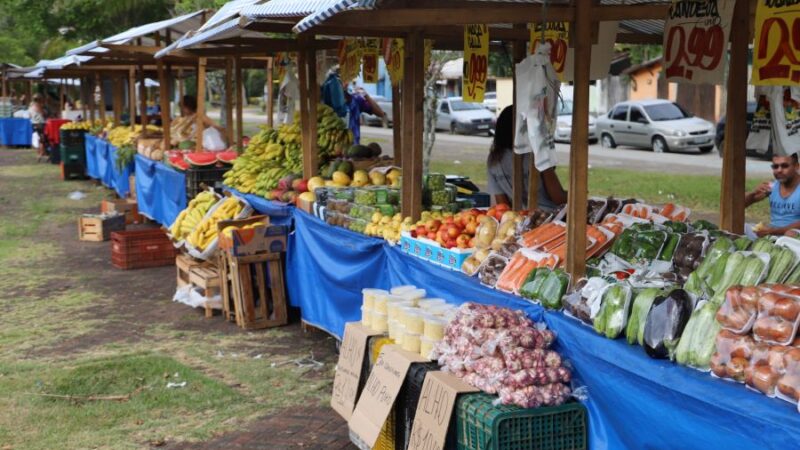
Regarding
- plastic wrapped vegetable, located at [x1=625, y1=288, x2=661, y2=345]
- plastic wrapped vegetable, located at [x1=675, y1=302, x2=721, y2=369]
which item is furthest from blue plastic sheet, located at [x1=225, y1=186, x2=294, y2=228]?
plastic wrapped vegetable, located at [x1=675, y1=302, x2=721, y2=369]

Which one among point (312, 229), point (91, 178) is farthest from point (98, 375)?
point (91, 178)

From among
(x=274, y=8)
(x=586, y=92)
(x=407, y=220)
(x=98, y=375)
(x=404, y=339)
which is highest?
(x=274, y=8)

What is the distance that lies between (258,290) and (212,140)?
16.6ft

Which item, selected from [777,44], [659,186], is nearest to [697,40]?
[777,44]

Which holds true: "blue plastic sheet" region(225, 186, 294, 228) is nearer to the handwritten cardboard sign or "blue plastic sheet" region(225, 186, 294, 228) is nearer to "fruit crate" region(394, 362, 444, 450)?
"fruit crate" region(394, 362, 444, 450)

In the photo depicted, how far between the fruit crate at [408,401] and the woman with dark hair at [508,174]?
8.03 ft

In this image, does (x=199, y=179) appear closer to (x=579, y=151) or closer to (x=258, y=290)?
(x=258, y=290)

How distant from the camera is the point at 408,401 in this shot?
16.2ft

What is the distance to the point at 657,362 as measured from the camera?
3932mm

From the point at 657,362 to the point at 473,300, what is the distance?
1663 mm

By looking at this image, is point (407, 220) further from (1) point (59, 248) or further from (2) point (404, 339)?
(1) point (59, 248)

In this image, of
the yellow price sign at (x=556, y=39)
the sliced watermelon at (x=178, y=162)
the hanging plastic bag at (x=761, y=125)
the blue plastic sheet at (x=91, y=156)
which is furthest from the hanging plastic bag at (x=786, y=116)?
the blue plastic sheet at (x=91, y=156)

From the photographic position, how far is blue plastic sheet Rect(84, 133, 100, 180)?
2079 cm

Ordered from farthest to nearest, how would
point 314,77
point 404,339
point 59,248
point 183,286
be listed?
point 59,248 < point 183,286 < point 314,77 < point 404,339
